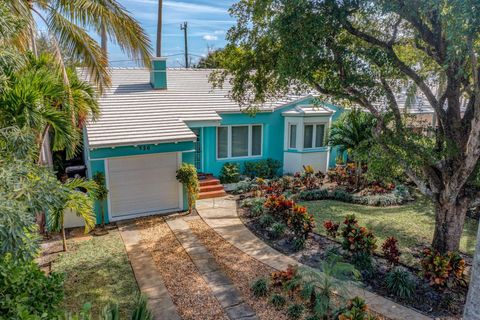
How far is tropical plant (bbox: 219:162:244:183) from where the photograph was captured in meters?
16.8

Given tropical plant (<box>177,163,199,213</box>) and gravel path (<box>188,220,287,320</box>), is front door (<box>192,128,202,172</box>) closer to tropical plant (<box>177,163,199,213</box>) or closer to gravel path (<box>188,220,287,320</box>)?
tropical plant (<box>177,163,199,213</box>)

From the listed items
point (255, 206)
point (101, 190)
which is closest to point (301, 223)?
point (255, 206)

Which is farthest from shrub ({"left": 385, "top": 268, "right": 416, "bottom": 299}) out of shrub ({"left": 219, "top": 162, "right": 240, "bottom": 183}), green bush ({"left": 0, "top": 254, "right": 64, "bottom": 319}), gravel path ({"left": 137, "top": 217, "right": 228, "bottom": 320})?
shrub ({"left": 219, "top": 162, "right": 240, "bottom": 183})

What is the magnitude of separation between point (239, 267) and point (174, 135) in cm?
583

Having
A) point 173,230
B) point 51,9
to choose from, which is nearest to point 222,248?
point 173,230

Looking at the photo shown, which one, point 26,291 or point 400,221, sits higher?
point 26,291

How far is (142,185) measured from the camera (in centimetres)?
1324

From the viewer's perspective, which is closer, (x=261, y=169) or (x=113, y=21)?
(x=113, y=21)

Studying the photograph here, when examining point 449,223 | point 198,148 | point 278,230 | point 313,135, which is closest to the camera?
point 449,223

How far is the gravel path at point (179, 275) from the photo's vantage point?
7535mm

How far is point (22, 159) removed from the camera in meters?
5.86

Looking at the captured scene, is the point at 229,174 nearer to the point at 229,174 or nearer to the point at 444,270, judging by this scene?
the point at 229,174

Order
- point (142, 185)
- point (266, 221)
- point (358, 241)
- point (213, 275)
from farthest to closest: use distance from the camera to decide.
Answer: point (142, 185)
point (266, 221)
point (358, 241)
point (213, 275)

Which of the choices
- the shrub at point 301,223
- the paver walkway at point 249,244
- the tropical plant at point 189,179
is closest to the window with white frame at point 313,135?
the paver walkway at point 249,244
